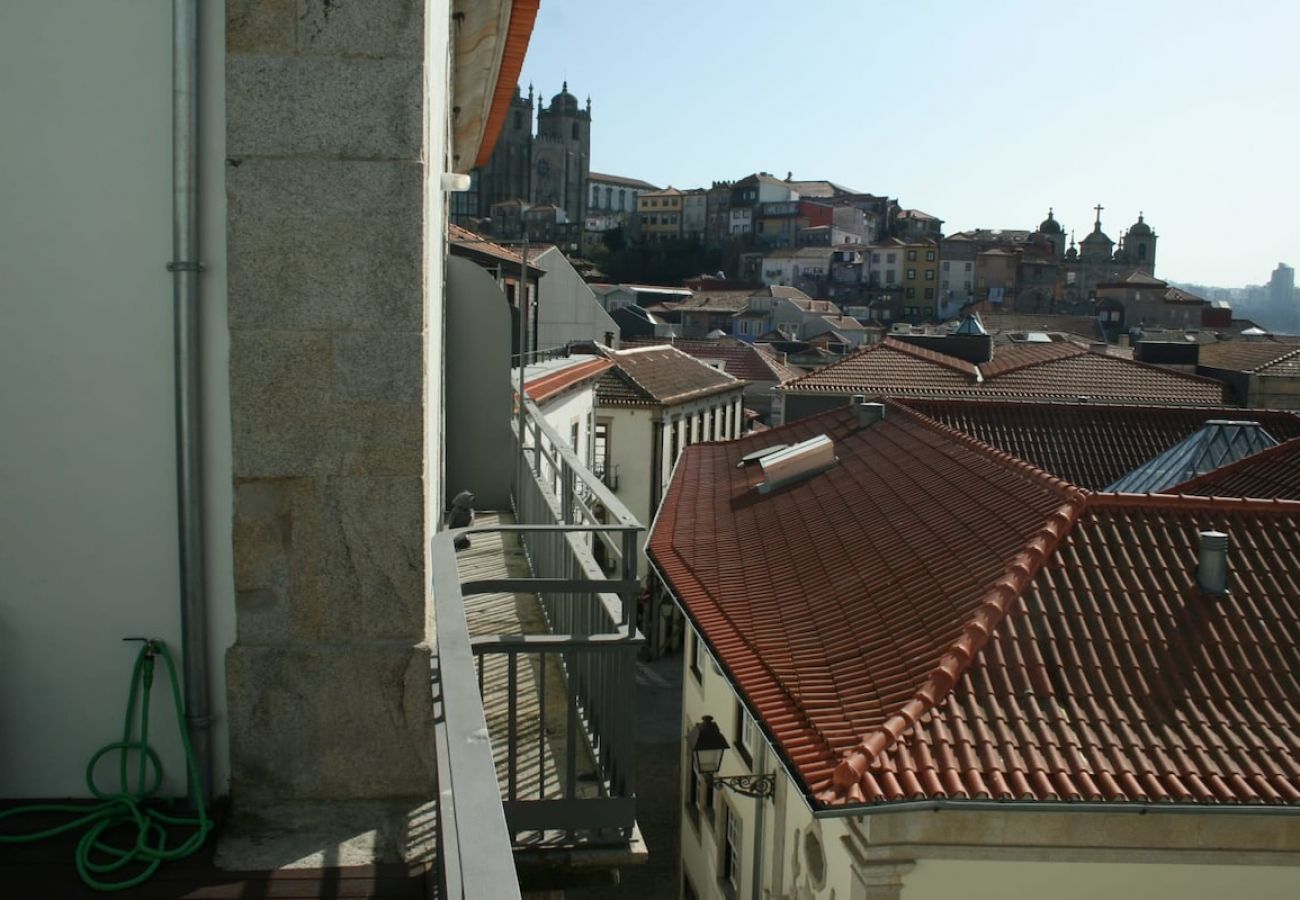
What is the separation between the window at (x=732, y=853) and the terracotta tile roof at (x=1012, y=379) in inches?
600

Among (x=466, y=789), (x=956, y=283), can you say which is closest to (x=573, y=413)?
(x=466, y=789)

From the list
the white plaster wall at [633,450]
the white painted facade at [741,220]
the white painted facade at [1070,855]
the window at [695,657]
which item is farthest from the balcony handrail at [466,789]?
the white painted facade at [741,220]

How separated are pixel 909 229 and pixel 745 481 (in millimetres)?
113740

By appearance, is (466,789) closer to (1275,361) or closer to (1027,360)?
(1027,360)

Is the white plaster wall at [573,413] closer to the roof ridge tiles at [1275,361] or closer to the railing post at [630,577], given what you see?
the railing post at [630,577]

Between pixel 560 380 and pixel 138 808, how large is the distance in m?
15.1

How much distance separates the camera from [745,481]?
60.7 feet

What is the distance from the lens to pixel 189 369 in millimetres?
3316

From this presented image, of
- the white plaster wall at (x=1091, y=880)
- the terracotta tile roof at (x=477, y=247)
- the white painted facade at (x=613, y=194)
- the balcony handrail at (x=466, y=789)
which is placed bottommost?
the white plaster wall at (x=1091, y=880)

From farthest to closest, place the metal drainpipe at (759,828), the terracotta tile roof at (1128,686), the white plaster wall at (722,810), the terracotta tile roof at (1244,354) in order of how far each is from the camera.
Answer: the terracotta tile roof at (1244,354) < the metal drainpipe at (759,828) < the white plaster wall at (722,810) < the terracotta tile roof at (1128,686)

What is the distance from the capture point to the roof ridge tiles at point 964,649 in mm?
7961

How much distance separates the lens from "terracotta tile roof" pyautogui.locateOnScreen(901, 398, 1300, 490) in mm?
20062

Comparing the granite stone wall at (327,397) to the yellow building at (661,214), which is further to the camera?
the yellow building at (661,214)

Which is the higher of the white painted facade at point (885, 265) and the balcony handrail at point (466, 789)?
the white painted facade at point (885, 265)
